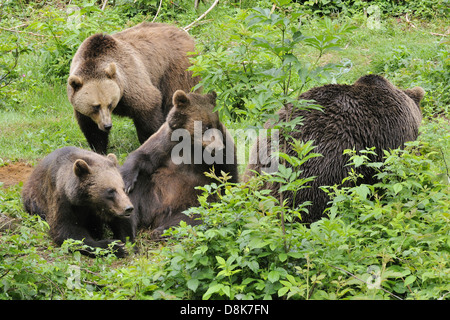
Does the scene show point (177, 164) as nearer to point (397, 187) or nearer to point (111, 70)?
point (111, 70)

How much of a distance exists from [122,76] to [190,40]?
4.64 ft

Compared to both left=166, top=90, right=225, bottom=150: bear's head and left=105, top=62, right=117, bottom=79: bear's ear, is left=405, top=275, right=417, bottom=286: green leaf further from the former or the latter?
left=105, top=62, right=117, bottom=79: bear's ear

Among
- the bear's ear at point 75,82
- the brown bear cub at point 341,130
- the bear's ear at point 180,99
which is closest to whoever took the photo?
the brown bear cub at point 341,130

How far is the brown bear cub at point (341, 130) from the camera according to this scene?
203 inches

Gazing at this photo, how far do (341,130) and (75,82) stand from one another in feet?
12.2

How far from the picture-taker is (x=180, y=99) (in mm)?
5977

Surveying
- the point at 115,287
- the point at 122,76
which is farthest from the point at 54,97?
the point at 115,287

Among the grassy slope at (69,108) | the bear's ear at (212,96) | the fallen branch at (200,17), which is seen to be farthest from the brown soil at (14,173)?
the fallen branch at (200,17)

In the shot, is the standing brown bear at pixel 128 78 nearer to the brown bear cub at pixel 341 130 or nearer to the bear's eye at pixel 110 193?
the bear's eye at pixel 110 193

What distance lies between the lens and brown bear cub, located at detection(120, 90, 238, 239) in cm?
605

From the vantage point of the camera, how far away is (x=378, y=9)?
37.5 feet

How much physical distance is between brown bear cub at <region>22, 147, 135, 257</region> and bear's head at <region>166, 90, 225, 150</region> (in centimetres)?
78

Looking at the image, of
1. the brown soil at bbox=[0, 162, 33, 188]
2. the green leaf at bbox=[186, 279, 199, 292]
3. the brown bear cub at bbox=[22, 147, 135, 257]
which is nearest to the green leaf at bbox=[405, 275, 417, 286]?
the green leaf at bbox=[186, 279, 199, 292]

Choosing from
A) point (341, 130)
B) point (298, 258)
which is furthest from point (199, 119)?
point (298, 258)
